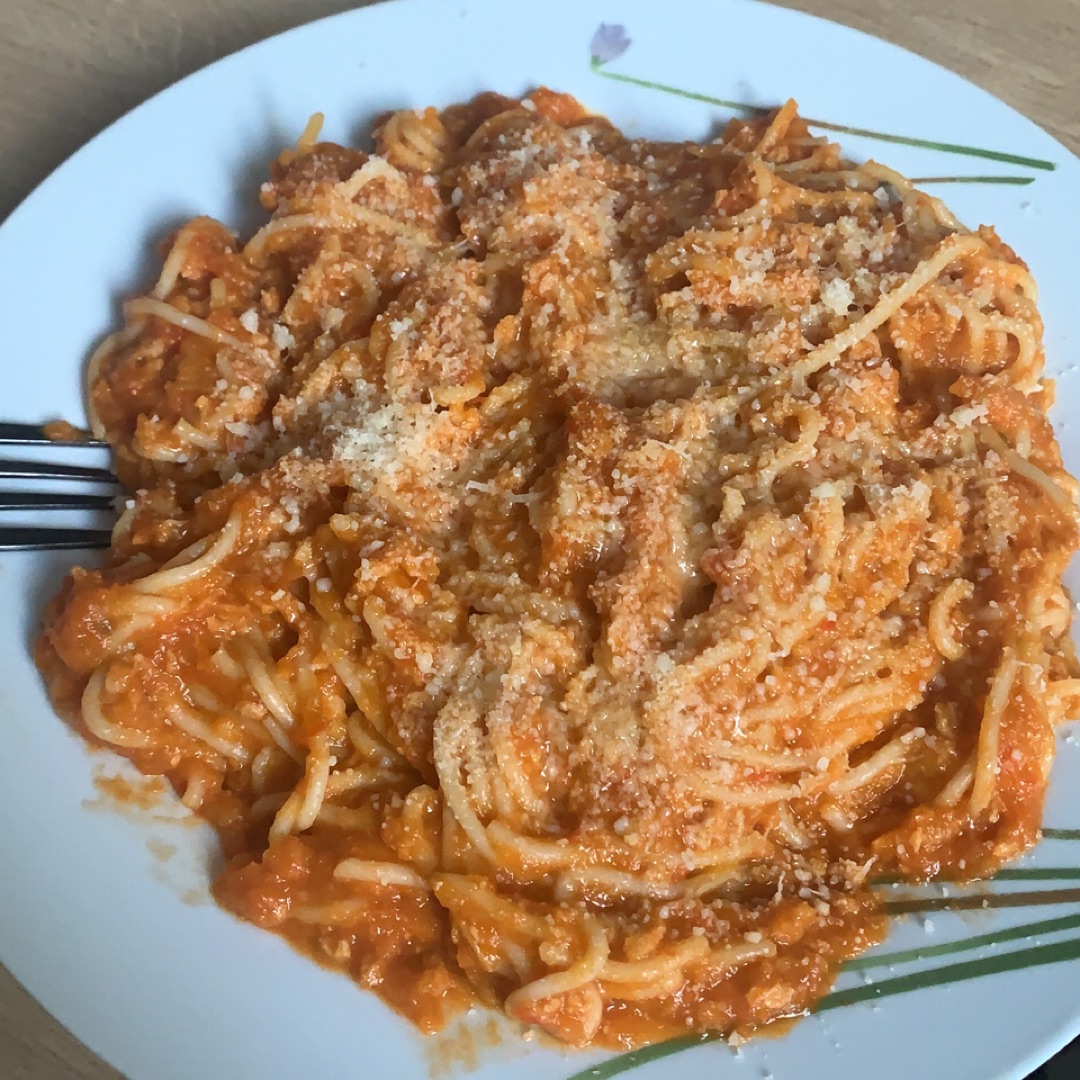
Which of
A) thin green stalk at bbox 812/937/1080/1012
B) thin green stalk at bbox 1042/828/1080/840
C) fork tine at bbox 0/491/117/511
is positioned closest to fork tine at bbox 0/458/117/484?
fork tine at bbox 0/491/117/511

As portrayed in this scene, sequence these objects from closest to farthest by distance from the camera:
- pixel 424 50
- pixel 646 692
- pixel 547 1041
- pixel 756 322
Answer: pixel 547 1041
pixel 646 692
pixel 756 322
pixel 424 50

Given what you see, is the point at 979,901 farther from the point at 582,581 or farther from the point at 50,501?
the point at 50,501

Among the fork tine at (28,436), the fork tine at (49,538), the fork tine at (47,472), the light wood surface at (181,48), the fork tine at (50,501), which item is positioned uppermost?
the light wood surface at (181,48)

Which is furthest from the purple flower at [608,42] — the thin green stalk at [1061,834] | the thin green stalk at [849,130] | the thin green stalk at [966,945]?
the thin green stalk at [966,945]

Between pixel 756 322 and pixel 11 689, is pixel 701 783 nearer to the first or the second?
pixel 756 322

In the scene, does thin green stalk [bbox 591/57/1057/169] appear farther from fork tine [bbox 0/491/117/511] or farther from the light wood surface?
fork tine [bbox 0/491/117/511]

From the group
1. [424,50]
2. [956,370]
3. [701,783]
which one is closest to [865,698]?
[701,783]

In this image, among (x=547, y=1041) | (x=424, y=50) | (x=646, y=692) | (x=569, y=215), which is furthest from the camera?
(x=424, y=50)

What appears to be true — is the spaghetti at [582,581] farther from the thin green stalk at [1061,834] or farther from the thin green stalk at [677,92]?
the thin green stalk at [677,92]
